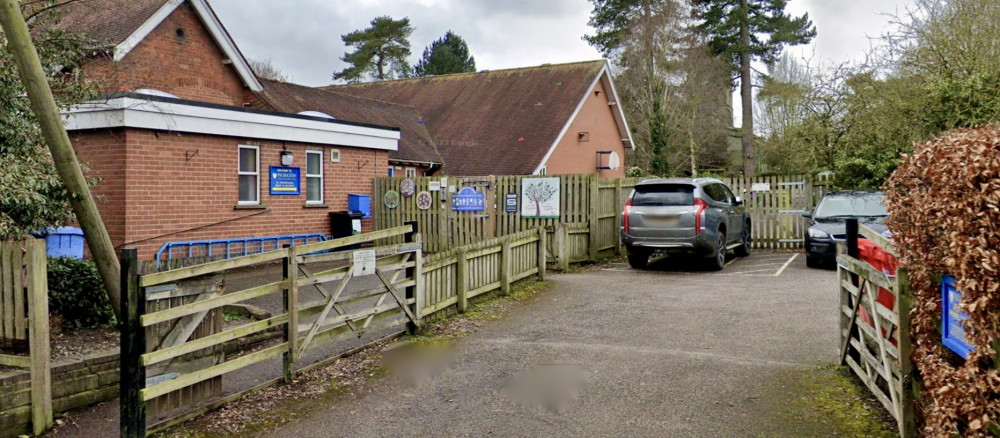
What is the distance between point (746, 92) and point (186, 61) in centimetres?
2760

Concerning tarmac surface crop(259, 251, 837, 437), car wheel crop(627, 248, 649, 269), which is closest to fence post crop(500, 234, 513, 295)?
tarmac surface crop(259, 251, 837, 437)

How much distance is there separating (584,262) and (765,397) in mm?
9552

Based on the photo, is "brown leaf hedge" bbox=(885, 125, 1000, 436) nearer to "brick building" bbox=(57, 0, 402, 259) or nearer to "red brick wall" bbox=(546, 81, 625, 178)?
"brick building" bbox=(57, 0, 402, 259)

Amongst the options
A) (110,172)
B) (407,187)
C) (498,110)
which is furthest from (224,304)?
(498,110)

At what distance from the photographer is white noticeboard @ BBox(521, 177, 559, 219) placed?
16.1 metres

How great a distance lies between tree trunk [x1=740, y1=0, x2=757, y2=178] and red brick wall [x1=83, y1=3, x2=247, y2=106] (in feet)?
83.8

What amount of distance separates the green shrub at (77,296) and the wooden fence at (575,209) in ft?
32.9

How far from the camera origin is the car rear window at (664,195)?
43.7ft

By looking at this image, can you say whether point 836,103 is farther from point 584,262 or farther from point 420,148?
point 420,148

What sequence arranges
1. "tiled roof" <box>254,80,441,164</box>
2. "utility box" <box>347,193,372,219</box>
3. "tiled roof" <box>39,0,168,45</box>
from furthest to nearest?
1. "tiled roof" <box>254,80,441,164</box>
2. "utility box" <box>347,193,372,219</box>
3. "tiled roof" <box>39,0,168,45</box>

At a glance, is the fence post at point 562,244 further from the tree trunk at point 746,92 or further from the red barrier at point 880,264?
the tree trunk at point 746,92

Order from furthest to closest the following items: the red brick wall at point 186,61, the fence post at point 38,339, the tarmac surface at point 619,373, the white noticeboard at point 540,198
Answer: the red brick wall at point 186,61
the white noticeboard at point 540,198
the fence post at point 38,339
the tarmac surface at point 619,373

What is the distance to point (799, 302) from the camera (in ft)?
32.9

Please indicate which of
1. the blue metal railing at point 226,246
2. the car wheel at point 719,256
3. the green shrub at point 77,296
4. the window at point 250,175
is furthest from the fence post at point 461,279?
the window at point 250,175
